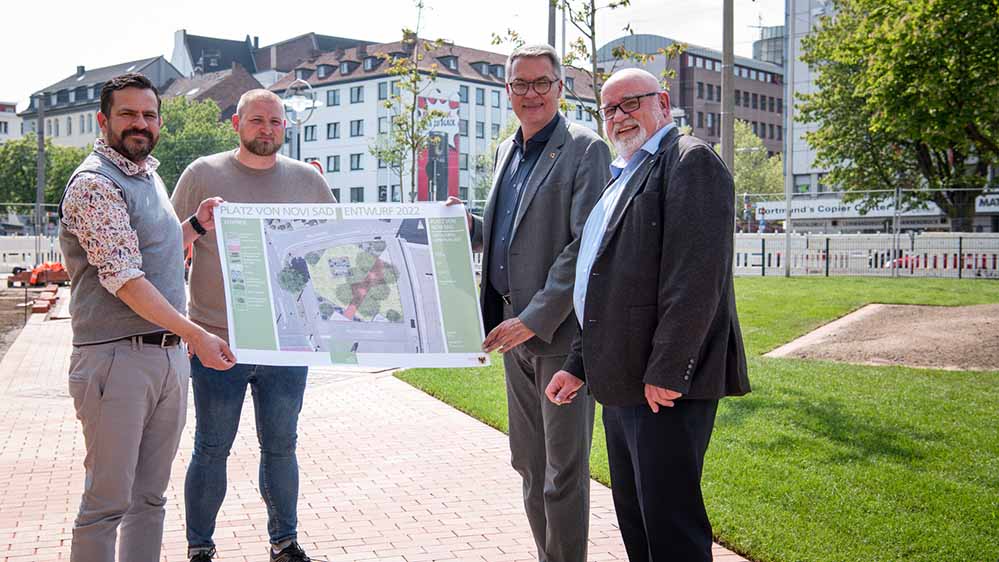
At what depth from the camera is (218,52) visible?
390 ft

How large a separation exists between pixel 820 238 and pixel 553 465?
2945cm

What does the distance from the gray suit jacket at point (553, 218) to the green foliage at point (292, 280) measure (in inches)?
38.5

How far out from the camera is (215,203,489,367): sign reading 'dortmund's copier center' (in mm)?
4453

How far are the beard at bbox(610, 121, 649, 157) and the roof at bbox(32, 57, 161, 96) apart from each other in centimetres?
11642

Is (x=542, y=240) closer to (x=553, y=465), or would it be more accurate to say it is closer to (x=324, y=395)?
(x=553, y=465)

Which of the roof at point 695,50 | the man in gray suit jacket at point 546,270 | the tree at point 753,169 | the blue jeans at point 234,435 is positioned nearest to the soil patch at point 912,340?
the man in gray suit jacket at point 546,270

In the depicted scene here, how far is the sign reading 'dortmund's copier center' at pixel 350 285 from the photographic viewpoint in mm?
4453

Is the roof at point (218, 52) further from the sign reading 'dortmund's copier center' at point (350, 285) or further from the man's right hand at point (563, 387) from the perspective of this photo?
the man's right hand at point (563, 387)

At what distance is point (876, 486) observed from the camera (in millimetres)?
6473

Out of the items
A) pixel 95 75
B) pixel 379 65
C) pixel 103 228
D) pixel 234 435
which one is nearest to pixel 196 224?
pixel 103 228

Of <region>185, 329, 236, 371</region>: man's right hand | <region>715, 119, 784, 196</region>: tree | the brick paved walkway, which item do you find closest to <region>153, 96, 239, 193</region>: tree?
<region>715, 119, 784, 196</region>: tree

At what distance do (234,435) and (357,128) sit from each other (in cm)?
9426

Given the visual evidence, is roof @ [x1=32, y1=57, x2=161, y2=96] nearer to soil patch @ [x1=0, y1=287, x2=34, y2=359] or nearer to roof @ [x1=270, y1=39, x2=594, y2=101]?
roof @ [x1=270, y1=39, x2=594, y2=101]

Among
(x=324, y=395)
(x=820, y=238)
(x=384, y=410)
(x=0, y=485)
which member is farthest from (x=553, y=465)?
(x=820, y=238)
